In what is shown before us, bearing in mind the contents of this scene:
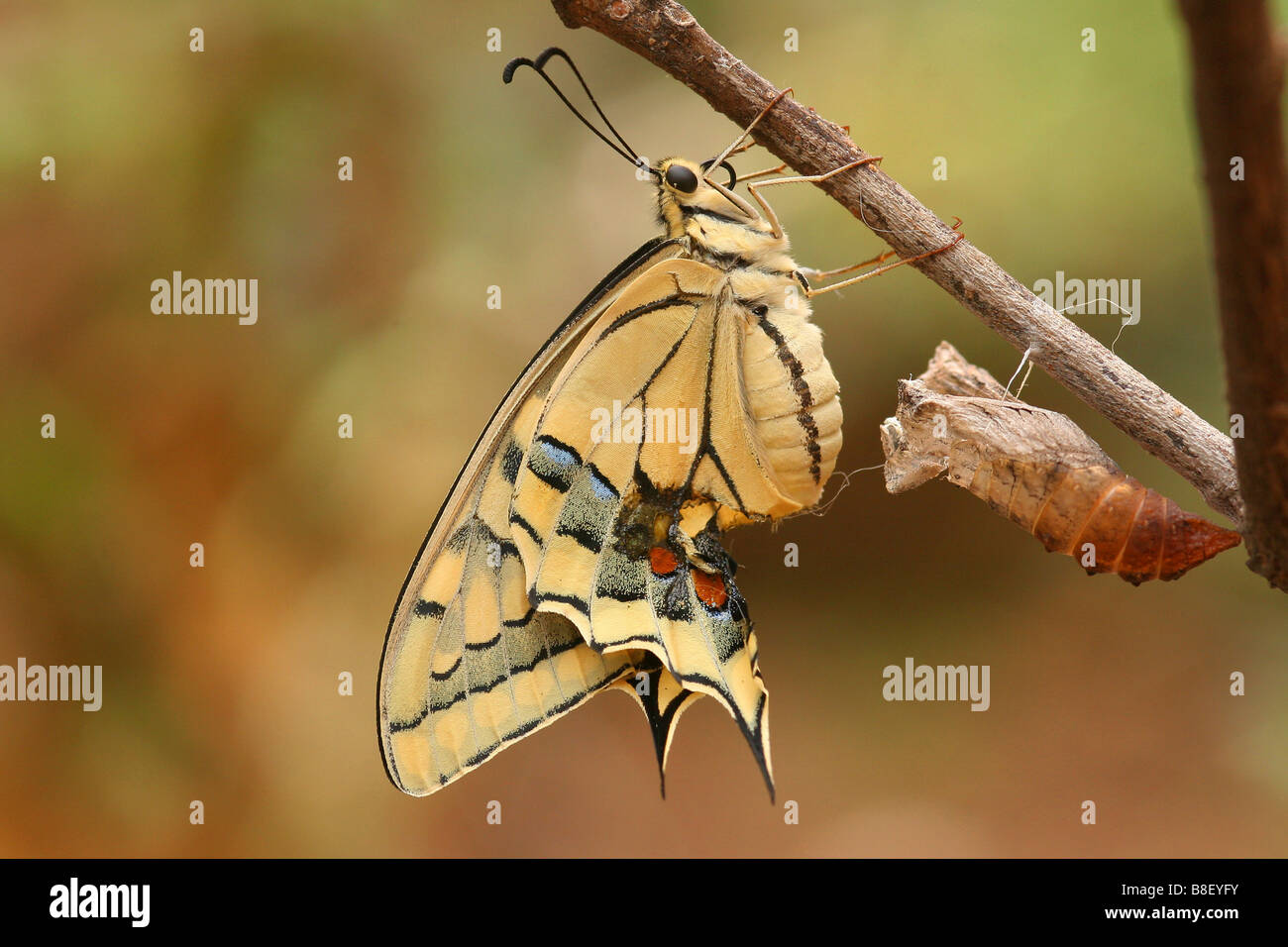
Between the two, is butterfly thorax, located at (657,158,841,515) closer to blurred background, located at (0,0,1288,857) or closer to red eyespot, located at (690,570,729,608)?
red eyespot, located at (690,570,729,608)

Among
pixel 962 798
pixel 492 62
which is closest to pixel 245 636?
pixel 492 62

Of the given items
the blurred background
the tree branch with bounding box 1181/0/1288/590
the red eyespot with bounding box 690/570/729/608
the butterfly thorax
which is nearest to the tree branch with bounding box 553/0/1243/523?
the tree branch with bounding box 1181/0/1288/590

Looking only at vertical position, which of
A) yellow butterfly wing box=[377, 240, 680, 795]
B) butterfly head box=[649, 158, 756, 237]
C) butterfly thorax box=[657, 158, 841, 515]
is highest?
butterfly head box=[649, 158, 756, 237]

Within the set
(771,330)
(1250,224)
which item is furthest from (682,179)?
(1250,224)

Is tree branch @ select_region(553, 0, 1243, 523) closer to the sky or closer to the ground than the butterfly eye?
closer to the ground

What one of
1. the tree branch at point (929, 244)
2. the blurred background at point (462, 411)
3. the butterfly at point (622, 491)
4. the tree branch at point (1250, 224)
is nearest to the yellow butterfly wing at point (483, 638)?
the butterfly at point (622, 491)

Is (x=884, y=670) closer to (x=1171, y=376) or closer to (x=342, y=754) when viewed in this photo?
(x=1171, y=376)

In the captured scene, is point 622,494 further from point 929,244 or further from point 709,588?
point 929,244
